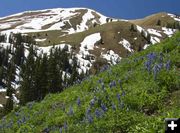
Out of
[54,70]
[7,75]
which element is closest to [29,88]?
[54,70]

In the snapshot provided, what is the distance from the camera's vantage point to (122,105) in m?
12.6

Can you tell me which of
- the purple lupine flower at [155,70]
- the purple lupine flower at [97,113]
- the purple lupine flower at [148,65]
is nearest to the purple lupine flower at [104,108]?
the purple lupine flower at [97,113]

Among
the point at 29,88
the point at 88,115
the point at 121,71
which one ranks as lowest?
the point at 29,88

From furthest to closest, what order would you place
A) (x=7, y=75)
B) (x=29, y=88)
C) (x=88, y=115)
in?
(x=7, y=75) → (x=29, y=88) → (x=88, y=115)

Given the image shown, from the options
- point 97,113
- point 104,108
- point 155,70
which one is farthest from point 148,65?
point 97,113

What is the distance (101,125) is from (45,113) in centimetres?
492

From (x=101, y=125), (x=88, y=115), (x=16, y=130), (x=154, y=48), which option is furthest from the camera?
(x=154, y=48)

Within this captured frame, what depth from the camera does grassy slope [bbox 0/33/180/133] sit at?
1165 cm

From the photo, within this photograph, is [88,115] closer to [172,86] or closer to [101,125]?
[101,125]

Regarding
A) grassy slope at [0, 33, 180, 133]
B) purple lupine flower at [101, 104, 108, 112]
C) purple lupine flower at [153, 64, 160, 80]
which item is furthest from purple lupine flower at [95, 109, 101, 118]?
purple lupine flower at [153, 64, 160, 80]

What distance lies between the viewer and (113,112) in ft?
40.2

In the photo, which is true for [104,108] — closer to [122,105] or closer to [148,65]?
[122,105]

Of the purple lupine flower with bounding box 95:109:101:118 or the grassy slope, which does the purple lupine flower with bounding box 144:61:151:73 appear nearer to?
the grassy slope

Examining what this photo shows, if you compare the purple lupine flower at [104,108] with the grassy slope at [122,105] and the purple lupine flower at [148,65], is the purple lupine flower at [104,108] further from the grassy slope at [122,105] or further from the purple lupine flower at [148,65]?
the purple lupine flower at [148,65]
